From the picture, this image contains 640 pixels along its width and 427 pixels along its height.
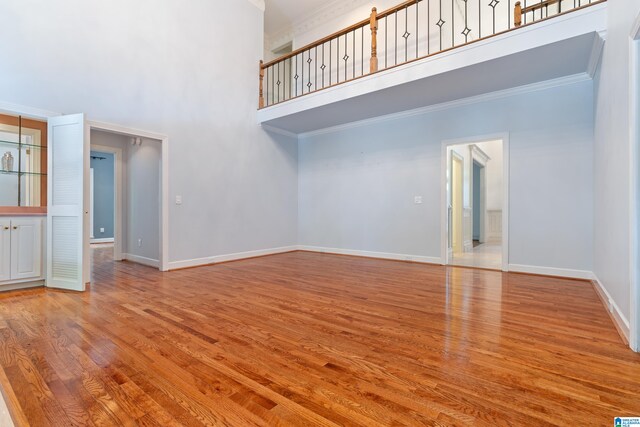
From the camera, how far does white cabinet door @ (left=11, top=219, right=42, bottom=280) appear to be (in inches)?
134

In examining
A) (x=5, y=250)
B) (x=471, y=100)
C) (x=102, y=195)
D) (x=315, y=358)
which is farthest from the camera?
(x=102, y=195)

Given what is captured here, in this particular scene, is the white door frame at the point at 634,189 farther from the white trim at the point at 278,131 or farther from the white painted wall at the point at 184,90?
the white trim at the point at 278,131

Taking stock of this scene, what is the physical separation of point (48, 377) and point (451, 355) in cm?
229

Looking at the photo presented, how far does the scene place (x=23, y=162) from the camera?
3.70 m

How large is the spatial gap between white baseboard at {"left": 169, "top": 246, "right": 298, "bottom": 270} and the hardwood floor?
51.3 inches

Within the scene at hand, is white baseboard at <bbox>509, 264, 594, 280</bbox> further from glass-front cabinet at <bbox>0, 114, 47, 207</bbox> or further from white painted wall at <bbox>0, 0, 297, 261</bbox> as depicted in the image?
glass-front cabinet at <bbox>0, 114, 47, 207</bbox>

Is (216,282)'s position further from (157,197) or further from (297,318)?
(157,197)

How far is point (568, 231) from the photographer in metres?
4.05

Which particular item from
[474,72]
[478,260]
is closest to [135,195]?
[474,72]

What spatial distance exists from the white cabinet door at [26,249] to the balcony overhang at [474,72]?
3.82 meters

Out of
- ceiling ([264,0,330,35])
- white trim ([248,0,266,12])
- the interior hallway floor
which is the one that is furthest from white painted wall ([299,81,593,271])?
ceiling ([264,0,330,35])

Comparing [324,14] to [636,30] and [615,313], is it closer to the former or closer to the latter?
[636,30]

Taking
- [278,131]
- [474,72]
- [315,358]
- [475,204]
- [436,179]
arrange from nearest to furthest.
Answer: [315,358], [474,72], [436,179], [278,131], [475,204]

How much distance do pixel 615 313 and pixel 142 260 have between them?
6.19 m
